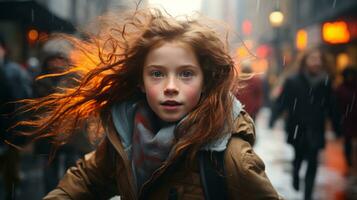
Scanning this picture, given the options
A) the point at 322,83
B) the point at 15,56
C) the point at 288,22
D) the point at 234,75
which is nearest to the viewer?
the point at 234,75

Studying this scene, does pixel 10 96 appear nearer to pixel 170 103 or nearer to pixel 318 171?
pixel 170 103

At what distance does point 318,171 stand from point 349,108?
1.78 meters

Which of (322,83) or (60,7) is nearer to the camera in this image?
(322,83)

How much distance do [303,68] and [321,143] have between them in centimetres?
Answer: 113

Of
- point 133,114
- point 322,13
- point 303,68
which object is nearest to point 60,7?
point 322,13

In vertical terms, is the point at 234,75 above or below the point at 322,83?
above

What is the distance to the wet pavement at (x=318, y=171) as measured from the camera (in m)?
9.10

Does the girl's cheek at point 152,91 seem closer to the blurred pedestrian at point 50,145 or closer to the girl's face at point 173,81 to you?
the girl's face at point 173,81

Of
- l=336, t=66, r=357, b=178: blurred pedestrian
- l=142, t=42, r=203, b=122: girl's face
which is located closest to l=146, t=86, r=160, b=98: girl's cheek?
l=142, t=42, r=203, b=122: girl's face

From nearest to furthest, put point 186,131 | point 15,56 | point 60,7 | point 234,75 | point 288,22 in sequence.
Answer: point 186,131, point 234,75, point 15,56, point 60,7, point 288,22

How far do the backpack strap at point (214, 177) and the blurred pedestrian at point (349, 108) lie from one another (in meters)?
9.69

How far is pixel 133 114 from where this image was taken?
9.45 feet

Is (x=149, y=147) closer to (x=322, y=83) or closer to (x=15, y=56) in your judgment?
(x=322, y=83)

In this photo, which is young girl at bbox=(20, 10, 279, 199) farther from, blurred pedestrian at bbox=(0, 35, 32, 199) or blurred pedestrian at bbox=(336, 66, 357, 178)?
blurred pedestrian at bbox=(336, 66, 357, 178)
